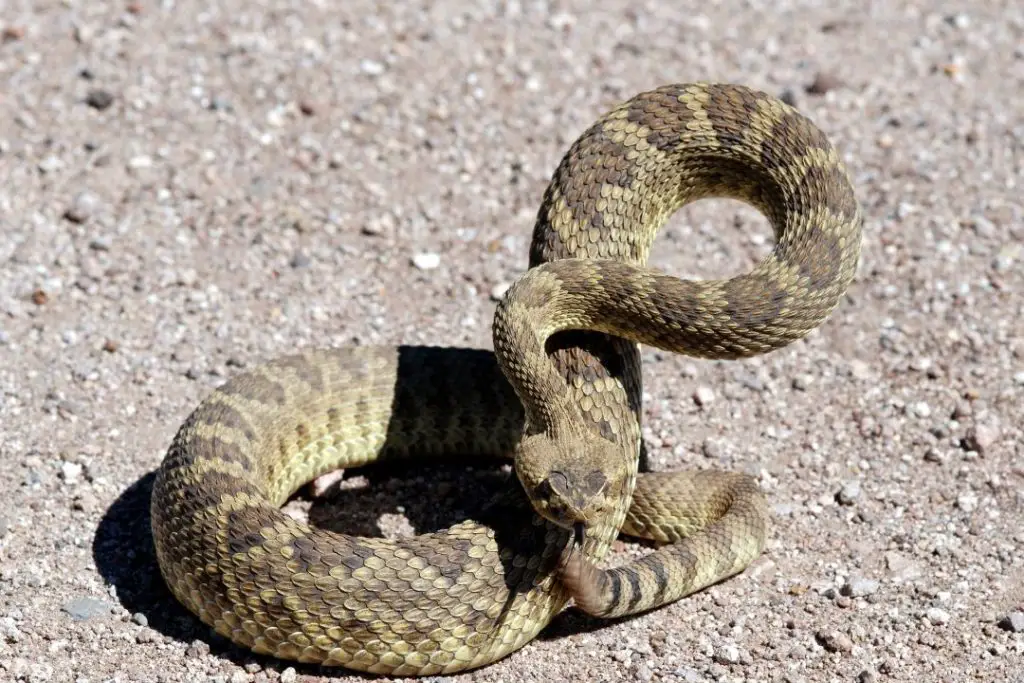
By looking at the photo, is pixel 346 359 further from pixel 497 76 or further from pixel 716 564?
pixel 497 76

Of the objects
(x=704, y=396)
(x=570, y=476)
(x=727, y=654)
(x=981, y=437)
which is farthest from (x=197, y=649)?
(x=981, y=437)

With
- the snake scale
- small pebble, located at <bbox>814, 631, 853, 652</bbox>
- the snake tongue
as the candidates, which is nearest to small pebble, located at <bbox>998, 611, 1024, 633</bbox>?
small pebble, located at <bbox>814, 631, 853, 652</bbox>

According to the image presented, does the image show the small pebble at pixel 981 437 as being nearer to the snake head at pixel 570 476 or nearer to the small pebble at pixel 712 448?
the small pebble at pixel 712 448

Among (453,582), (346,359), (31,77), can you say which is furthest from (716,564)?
(31,77)

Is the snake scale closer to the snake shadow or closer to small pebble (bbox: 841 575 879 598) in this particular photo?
the snake shadow

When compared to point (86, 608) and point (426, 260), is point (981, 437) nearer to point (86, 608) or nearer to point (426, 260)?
point (426, 260)

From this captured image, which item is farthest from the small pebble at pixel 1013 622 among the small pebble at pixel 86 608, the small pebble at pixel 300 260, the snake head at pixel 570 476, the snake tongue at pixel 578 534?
the small pebble at pixel 300 260
